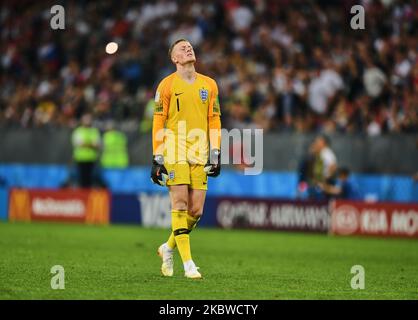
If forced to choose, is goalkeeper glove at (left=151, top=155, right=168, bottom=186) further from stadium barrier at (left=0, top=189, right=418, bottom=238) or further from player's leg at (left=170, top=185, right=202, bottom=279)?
stadium barrier at (left=0, top=189, right=418, bottom=238)

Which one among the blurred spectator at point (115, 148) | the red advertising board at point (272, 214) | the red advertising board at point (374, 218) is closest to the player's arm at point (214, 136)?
the red advertising board at point (374, 218)

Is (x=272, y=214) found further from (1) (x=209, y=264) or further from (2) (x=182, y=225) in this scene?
(2) (x=182, y=225)

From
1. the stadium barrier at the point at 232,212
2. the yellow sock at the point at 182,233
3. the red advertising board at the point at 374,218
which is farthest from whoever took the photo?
the stadium barrier at the point at 232,212

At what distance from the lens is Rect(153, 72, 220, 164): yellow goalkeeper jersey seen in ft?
36.6

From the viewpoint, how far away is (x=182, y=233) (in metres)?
11.0

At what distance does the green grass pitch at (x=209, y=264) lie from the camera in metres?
9.94

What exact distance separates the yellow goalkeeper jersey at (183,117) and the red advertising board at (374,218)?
10.1 m

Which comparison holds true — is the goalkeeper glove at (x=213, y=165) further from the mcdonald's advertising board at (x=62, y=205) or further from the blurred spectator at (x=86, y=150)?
the blurred spectator at (x=86, y=150)

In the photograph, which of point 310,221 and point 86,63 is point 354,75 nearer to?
point 310,221

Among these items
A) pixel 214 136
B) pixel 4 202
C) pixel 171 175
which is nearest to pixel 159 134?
pixel 171 175

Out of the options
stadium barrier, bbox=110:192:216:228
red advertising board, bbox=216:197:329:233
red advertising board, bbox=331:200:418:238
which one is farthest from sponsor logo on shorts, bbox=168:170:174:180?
stadium barrier, bbox=110:192:216:228

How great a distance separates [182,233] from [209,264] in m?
2.53

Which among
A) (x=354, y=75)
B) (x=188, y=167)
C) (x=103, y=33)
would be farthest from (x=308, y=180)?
(x=188, y=167)

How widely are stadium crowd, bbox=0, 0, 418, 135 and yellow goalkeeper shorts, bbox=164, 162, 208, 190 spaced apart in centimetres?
1098
